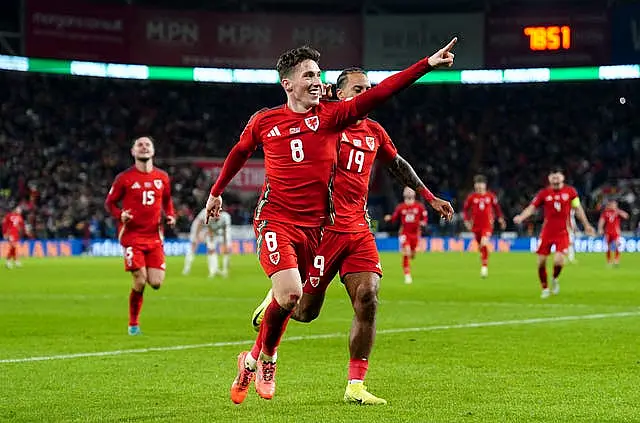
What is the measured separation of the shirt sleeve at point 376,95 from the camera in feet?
26.0

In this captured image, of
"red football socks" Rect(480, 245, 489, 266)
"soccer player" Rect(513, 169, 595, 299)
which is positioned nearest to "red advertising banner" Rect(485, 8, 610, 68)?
"red football socks" Rect(480, 245, 489, 266)

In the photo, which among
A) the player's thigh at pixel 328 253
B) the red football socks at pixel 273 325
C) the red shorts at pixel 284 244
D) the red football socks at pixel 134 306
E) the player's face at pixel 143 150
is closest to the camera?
the red shorts at pixel 284 244

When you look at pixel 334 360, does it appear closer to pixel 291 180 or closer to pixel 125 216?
pixel 291 180

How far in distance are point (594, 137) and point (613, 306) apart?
41.6 meters

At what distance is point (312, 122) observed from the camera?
28.9 feet

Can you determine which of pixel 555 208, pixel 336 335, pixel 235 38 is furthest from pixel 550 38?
pixel 336 335

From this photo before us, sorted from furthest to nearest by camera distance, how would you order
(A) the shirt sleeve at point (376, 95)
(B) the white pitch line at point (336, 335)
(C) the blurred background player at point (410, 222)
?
(C) the blurred background player at point (410, 222), (B) the white pitch line at point (336, 335), (A) the shirt sleeve at point (376, 95)

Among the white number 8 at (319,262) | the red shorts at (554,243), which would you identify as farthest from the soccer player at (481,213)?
the white number 8 at (319,262)

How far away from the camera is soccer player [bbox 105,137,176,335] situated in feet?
51.4

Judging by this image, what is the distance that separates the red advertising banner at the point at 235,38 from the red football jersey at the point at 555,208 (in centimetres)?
3406

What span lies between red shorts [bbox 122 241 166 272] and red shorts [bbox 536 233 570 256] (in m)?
9.00

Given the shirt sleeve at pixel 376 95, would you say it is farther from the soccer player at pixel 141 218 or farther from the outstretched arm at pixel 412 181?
the soccer player at pixel 141 218

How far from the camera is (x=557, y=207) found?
A: 22.5m

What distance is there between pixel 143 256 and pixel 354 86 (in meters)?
6.93
